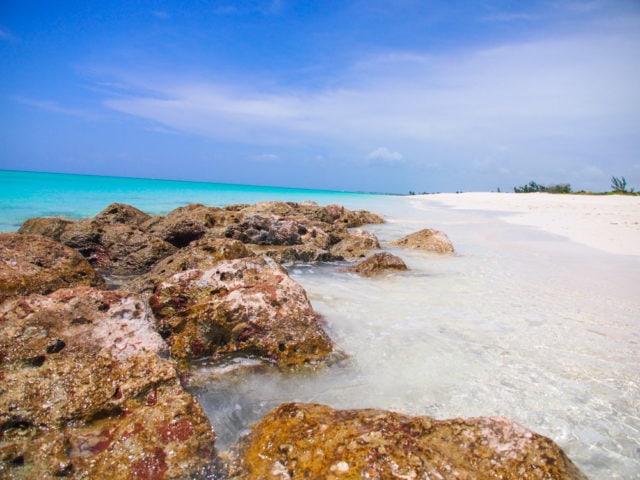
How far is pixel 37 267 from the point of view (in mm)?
4758

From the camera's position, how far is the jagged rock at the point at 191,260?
5543 mm

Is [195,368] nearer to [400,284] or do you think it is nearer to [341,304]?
[341,304]

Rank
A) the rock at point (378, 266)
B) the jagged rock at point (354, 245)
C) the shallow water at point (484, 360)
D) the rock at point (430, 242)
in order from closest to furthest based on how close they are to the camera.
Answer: the shallow water at point (484, 360) < the rock at point (378, 266) < the jagged rock at point (354, 245) < the rock at point (430, 242)

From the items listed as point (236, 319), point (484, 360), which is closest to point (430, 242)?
point (484, 360)

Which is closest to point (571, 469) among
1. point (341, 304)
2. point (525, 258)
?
point (341, 304)

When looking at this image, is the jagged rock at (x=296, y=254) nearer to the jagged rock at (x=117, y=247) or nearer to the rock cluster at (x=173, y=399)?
the jagged rock at (x=117, y=247)

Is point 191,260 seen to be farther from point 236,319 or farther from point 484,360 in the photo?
point 484,360

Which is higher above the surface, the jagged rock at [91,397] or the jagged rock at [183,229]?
the jagged rock at [183,229]

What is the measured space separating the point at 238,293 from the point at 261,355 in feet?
2.41

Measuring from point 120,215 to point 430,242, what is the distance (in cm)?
846

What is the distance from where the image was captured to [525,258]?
10.1m

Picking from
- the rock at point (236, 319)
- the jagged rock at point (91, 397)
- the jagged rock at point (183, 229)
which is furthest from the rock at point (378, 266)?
the jagged rock at point (91, 397)

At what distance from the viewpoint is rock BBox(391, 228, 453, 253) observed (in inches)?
433

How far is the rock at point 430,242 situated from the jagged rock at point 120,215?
7595 mm
